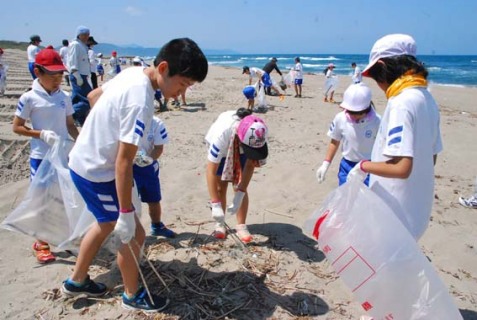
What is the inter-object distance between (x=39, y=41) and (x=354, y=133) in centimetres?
885

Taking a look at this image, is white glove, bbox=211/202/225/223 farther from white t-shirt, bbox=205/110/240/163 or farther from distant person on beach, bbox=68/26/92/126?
distant person on beach, bbox=68/26/92/126

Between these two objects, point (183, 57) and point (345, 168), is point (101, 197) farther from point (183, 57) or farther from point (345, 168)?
point (345, 168)

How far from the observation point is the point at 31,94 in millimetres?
3035

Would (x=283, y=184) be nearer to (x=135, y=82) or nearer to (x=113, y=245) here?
(x=113, y=245)

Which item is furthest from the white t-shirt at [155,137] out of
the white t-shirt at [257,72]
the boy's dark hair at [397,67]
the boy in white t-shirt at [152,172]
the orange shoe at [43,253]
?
the white t-shirt at [257,72]

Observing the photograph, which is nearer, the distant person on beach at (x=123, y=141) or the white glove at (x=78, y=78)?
the distant person on beach at (x=123, y=141)

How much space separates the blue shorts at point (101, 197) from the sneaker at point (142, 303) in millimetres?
557

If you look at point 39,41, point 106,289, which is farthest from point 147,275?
point 39,41

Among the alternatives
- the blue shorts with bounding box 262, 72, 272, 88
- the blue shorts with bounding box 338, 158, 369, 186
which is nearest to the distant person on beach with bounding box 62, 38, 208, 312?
the blue shorts with bounding box 338, 158, 369, 186

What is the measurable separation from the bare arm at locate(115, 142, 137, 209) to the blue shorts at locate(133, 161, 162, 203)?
4.06ft

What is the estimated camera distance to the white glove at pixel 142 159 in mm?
3087

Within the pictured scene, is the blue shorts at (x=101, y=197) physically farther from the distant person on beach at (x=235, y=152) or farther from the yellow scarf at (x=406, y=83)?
the yellow scarf at (x=406, y=83)

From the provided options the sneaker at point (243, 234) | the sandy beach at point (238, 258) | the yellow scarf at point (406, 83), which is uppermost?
the yellow scarf at point (406, 83)

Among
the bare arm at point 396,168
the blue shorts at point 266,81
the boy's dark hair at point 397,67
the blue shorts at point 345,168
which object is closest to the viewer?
the bare arm at point 396,168
